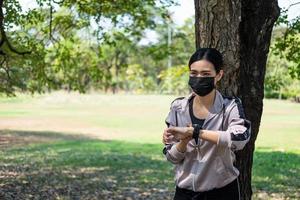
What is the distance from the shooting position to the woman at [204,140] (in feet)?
9.71

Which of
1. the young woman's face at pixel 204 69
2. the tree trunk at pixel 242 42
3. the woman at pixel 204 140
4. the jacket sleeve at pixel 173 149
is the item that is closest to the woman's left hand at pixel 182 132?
the woman at pixel 204 140

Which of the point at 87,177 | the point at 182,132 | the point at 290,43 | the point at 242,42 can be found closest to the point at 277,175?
the point at 290,43

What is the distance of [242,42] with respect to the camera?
151 inches

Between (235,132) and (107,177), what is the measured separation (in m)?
8.77

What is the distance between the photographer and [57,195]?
335 inches

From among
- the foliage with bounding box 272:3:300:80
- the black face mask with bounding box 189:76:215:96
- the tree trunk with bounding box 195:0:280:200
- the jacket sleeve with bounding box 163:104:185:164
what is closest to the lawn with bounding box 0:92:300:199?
the foliage with bounding box 272:3:300:80

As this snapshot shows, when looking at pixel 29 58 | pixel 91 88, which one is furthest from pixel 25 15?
pixel 91 88

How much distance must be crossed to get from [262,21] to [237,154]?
113cm

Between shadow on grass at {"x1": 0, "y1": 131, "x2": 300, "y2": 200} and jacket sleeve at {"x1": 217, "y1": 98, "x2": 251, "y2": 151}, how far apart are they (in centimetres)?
594

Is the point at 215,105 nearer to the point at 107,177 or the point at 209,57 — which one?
the point at 209,57

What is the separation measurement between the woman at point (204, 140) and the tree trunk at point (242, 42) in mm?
673

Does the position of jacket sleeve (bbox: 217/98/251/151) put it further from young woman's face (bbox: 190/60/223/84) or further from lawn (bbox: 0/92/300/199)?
lawn (bbox: 0/92/300/199)

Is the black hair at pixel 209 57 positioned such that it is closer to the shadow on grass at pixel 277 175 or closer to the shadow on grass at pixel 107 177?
the shadow on grass at pixel 107 177

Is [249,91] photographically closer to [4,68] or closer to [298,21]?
[298,21]
